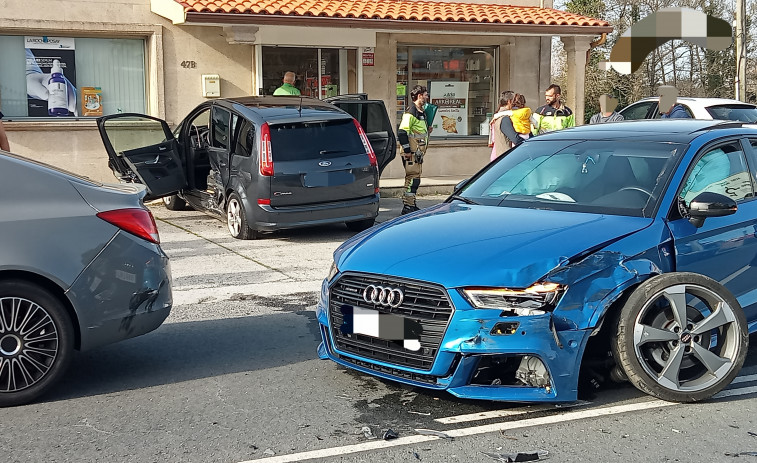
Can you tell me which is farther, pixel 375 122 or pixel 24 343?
pixel 375 122

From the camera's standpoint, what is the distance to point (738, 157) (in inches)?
235

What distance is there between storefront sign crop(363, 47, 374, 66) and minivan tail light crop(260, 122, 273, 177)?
6.72m

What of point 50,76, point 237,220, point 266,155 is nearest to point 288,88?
point 50,76

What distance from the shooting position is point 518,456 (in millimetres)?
4227

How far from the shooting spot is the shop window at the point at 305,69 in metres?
16.4

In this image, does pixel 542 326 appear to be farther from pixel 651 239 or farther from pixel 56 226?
pixel 56 226

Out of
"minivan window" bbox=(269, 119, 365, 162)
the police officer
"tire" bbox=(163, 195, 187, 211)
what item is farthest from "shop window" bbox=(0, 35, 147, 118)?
"minivan window" bbox=(269, 119, 365, 162)

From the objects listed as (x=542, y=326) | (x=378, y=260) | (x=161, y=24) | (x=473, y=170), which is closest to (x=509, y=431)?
(x=542, y=326)

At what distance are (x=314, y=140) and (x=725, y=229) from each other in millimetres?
6183

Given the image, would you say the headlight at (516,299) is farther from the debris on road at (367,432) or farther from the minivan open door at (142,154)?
the minivan open door at (142,154)

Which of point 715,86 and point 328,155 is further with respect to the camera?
point 715,86

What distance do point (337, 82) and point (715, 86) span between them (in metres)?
31.5

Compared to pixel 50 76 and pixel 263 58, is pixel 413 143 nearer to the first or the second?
pixel 263 58

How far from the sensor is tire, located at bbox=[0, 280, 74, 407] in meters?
4.95
